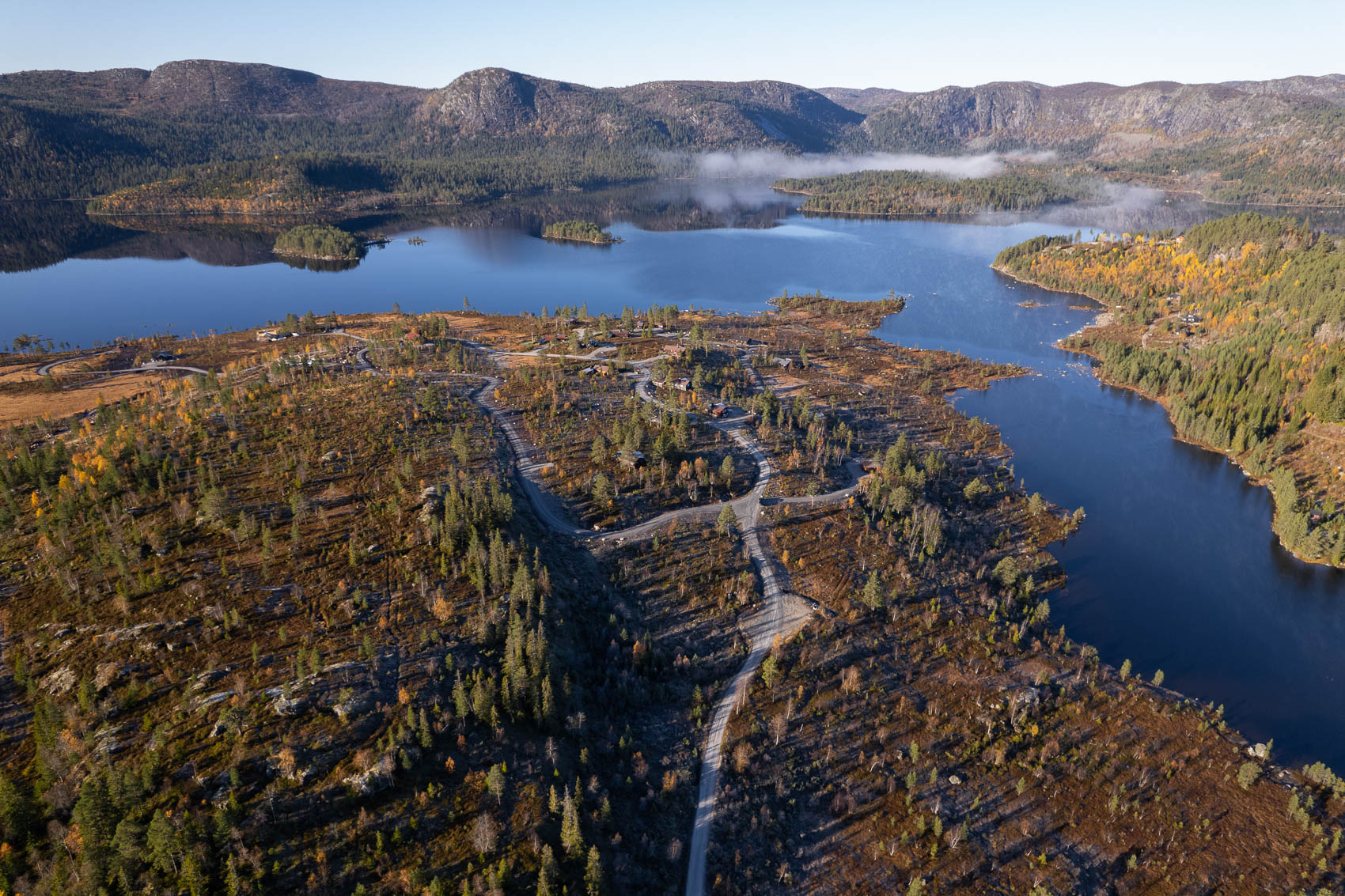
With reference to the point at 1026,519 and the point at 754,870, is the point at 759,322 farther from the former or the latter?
the point at 754,870

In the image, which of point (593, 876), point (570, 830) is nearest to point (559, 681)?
point (570, 830)

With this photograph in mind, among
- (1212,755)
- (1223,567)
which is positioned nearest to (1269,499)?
(1223,567)

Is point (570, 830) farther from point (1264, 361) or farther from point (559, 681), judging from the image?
point (1264, 361)

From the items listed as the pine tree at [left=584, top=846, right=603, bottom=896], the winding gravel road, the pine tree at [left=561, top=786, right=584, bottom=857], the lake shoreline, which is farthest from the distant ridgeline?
the pine tree at [left=561, top=786, right=584, bottom=857]

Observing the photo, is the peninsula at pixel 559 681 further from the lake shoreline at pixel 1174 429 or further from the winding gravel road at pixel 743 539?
the lake shoreline at pixel 1174 429

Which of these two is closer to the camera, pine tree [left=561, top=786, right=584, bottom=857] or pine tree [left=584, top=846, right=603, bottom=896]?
pine tree [left=584, top=846, right=603, bottom=896]

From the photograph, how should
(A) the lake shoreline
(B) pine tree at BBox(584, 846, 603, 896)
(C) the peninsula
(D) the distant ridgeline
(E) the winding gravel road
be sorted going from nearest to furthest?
(B) pine tree at BBox(584, 846, 603, 896)
(C) the peninsula
(E) the winding gravel road
(A) the lake shoreline
(D) the distant ridgeline

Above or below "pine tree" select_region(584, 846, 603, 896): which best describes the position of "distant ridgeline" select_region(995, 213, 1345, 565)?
above

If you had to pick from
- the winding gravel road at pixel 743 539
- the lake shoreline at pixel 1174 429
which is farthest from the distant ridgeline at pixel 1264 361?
the winding gravel road at pixel 743 539

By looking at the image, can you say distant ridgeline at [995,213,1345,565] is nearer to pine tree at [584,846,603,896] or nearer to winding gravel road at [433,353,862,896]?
winding gravel road at [433,353,862,896]
